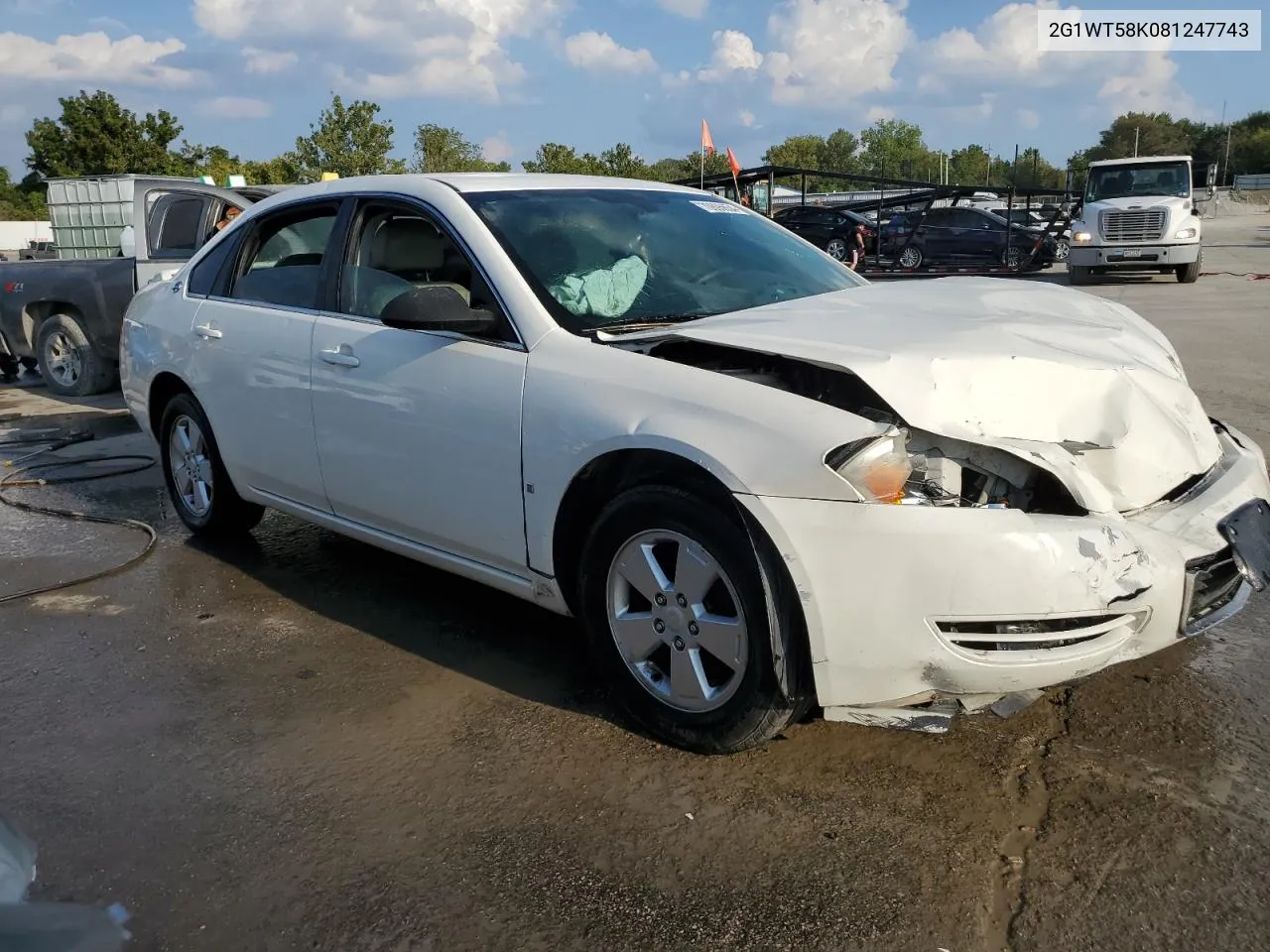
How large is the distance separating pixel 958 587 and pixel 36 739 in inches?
113

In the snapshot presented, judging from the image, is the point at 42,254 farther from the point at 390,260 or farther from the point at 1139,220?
the point at 390,260

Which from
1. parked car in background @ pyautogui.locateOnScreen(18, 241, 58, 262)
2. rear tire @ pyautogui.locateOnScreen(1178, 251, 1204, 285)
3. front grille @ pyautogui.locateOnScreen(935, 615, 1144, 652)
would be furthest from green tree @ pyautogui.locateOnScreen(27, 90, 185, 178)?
front grille @ pyautogui.locateOnScreen(935, 615, 1144, 652)

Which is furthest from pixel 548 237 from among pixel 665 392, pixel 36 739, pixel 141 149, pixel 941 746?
pixel 141 149

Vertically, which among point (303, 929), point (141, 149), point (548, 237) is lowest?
point (303, 929)

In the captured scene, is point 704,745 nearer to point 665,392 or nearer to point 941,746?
point 941,746

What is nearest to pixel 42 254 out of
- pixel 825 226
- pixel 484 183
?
pixel 825 226

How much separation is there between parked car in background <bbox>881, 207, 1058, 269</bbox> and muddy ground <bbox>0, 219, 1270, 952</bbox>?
69.5 feet

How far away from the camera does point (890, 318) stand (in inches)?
130

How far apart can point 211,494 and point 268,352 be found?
1.11 m

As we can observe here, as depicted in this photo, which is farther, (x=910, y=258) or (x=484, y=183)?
(x=910, y=258)

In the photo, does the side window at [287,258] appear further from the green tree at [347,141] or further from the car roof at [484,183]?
the green tree at [347,141]

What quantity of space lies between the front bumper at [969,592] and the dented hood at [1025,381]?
0.65 ft

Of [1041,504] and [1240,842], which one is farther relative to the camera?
[1041,504]

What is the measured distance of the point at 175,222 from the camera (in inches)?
356
